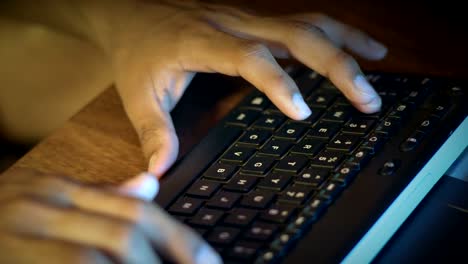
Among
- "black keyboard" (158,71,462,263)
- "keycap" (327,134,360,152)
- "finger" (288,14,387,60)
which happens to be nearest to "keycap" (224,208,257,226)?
"black keyboard" (158,71,462,263)

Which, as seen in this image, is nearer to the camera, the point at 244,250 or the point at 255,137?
the point at 244,250

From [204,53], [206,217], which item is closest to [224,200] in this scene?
[206,217]

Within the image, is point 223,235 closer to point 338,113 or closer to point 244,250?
point 244,250

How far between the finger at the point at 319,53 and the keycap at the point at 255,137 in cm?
8

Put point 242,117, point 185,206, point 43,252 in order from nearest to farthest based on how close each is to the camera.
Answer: point 43,252, point 185,206, point 242,117

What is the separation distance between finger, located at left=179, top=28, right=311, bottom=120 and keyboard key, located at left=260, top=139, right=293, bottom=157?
4cm

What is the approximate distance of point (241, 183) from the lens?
66cm

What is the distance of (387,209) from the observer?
0.60 metres

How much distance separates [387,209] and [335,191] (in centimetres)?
4

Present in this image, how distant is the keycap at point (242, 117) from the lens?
0.76 metres

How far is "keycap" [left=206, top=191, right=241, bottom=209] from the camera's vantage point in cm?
64

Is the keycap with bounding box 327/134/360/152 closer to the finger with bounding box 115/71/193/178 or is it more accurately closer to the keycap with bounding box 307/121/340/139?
the keycap with bounding box 307/121/340/139

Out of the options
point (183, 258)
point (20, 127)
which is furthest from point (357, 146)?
point (20, 127)

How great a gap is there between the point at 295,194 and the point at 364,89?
15 centimetres
